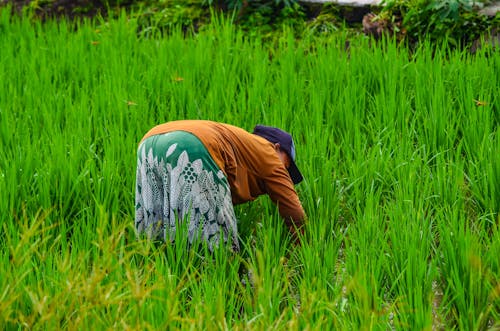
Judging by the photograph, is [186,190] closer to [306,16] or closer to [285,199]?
[285,199]

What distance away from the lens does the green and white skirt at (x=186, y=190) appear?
9.09 feet

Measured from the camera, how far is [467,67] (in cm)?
407

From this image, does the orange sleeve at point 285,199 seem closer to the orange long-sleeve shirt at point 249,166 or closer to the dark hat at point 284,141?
the orange long-sleeve shirt at point 249,166

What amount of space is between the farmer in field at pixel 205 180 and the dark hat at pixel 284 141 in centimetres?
5

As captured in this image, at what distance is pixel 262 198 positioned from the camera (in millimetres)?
3117

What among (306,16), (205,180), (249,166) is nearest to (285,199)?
(249,166)

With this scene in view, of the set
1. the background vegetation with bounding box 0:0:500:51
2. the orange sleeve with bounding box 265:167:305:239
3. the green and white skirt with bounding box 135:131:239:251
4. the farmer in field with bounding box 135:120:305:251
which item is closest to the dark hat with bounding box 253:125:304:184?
the farmer in field with bounding box 135:120:305:251

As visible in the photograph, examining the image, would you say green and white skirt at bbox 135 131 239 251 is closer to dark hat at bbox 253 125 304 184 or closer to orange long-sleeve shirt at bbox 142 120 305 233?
orange long-sleeve shirt at bbox 142 120 305 233

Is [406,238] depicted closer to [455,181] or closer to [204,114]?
[455,181]

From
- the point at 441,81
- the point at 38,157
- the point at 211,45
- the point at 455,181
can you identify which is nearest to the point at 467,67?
the point at 441,81

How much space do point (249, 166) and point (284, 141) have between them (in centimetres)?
20

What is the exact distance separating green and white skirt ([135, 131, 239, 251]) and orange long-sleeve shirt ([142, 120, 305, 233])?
0.06 meters

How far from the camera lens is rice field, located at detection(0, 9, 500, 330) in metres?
2.25

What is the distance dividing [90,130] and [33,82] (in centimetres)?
83
